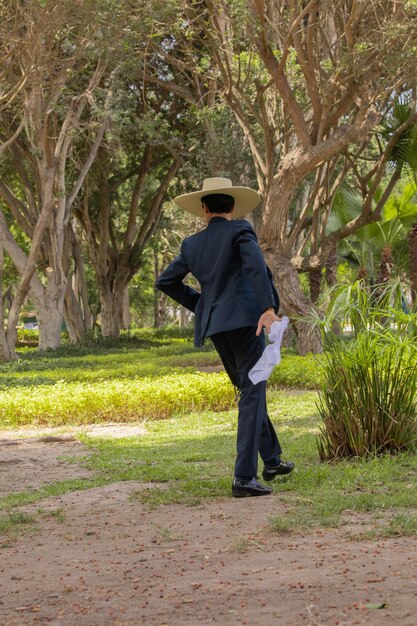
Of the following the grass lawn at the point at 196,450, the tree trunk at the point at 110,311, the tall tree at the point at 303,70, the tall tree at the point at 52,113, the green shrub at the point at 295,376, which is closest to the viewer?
the grass lawn at the point at 196,450

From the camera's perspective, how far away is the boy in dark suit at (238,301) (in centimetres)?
557

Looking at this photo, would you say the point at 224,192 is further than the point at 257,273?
Yes

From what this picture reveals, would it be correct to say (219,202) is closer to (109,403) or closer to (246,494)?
(246,494)

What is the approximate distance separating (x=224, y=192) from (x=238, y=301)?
0.72 m

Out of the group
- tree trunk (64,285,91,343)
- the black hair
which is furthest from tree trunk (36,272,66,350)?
the black hair

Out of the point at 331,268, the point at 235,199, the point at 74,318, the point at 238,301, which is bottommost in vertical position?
the point at 238,301

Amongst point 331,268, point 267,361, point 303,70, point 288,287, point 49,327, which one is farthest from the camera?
point 331,268

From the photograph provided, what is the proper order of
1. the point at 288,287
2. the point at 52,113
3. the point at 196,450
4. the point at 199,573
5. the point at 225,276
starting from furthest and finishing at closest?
the point at 52,113 < the point at 288,287 < the point at 196,450 < the point at 225,276 < the point at 199,573

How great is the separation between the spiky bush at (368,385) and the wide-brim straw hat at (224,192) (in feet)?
3.34

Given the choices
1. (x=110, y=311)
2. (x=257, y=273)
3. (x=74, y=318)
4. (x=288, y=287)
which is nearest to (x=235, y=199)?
(x=257, y=273)

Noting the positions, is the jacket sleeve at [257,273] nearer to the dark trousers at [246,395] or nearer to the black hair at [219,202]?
the dark trousers at [246,395]

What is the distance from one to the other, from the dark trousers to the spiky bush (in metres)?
0.80

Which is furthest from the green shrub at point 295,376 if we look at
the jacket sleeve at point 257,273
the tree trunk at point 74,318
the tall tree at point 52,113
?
the tree trunk at point 74,318

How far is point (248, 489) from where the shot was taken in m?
5.60
